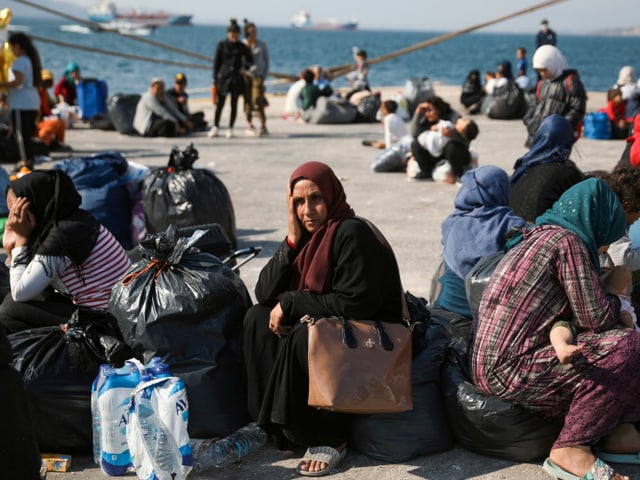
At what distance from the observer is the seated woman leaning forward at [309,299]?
12.5ft

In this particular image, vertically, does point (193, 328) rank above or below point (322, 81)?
below

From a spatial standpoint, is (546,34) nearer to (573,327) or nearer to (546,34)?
(546,34)

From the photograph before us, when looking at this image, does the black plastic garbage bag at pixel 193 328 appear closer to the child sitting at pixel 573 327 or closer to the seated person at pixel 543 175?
the child sitting at pixel 573 327

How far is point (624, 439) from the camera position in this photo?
3764 millimetres

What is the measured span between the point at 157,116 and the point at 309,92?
3346mm

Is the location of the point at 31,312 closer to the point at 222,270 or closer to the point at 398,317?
the point at 222,270

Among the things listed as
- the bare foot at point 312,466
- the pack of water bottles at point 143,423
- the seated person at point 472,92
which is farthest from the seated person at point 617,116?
the pack of water bottles at point 143,423

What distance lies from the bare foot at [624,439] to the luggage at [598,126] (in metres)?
10.8

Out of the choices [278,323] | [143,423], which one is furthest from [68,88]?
[143,423]

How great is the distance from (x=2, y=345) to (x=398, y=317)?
1789mm

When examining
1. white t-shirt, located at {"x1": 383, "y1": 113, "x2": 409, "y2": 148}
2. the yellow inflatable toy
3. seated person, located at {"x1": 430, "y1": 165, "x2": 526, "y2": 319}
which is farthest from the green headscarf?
white t-shirt, located at {"x1": 383, "y1": 113, "x2": 409, "y2": 148}

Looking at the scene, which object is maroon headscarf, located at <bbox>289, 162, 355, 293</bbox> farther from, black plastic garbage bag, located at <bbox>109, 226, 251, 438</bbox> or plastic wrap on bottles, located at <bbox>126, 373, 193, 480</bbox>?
plastic wrap on bottles, located at <bbox>126, 373, 193, 480</bbox>

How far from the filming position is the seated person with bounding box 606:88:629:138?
13836mm

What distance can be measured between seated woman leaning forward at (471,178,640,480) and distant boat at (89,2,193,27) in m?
159
